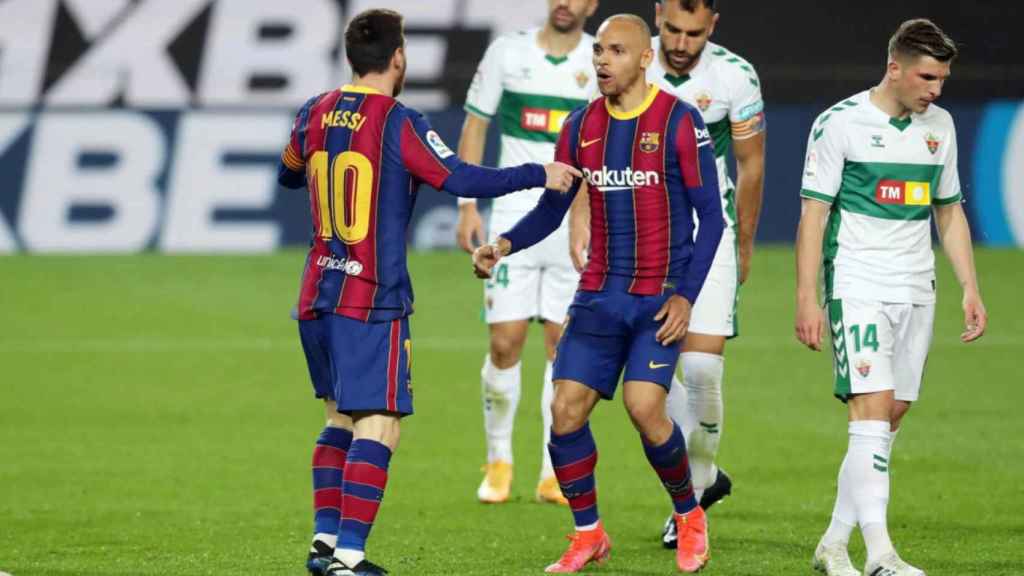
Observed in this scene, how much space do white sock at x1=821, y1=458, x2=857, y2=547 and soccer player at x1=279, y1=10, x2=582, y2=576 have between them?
Answer: 4.99 feet

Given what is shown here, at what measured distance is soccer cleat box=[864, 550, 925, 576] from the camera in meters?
6.59

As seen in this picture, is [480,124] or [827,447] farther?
[827,447]

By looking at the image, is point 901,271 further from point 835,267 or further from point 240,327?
point 240,327

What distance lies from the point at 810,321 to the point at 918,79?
94cm

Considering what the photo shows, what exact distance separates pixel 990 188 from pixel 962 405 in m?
8.32

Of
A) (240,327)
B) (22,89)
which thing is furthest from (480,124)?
(22,89)

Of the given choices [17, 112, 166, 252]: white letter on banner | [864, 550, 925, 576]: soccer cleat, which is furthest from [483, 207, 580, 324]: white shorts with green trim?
[17, 112, 166, 252]: white letter on banner

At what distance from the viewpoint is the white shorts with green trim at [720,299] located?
26.1 feet

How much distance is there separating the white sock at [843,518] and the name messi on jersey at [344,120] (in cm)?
213

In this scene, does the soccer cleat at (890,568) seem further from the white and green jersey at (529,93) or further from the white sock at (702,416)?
Result: the white and green jersey at (529,93)

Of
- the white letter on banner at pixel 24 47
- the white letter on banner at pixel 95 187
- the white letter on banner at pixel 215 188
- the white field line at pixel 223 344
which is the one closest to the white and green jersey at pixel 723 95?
the white field line at pixel 223 344

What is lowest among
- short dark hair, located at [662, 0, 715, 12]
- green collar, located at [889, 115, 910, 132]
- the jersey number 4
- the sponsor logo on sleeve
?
the jersey number 4

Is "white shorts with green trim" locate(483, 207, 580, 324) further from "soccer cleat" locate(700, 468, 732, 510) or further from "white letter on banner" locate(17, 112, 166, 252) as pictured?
"white letter on banner" locate(17, 112, 166, 252)

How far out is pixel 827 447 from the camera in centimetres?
1051
